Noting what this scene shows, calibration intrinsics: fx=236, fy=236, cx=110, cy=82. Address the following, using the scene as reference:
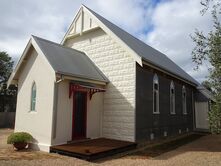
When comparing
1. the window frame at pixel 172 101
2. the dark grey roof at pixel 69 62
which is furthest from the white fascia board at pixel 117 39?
the window frame at pixel 172 101

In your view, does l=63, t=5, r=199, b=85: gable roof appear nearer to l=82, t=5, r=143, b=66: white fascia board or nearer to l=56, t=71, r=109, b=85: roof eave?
l=82, t=5, r=143, b=66: white fascia board

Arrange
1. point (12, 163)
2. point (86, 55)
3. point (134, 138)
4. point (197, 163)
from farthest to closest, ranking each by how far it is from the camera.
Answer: point (86, 55) → point (134, 138) → point (197, 163) → point (12, 163)

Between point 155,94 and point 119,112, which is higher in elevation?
point 155,94

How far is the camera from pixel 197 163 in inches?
342

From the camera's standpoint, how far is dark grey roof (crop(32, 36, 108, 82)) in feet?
35.7

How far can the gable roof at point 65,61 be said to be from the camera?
10.9 metres

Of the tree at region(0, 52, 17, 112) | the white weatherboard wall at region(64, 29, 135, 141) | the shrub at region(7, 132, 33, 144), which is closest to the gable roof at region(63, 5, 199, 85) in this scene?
the white weatherboard wall at region(64, 29, 135, 141)

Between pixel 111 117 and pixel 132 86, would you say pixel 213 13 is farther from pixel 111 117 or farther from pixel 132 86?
pixel 111 117

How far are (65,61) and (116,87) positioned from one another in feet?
10.2

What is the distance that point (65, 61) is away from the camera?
464 inches

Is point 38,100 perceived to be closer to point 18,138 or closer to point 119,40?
point 18,138

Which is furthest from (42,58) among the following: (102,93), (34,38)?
(102,93)

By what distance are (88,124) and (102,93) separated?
2019 millimetres

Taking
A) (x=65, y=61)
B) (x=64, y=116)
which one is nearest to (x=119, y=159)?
(x=64, y=116)
